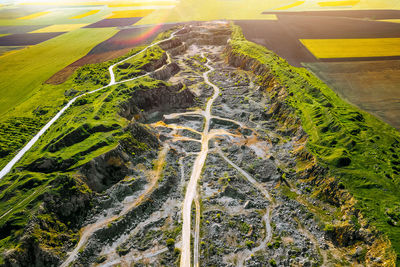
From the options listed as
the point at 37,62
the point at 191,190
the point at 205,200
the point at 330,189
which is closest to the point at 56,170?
the point at 191,190

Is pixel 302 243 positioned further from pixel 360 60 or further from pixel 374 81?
pixel 360 60

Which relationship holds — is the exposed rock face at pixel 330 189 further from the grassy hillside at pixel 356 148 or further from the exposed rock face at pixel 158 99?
the exposed rock face at pixel 158 99

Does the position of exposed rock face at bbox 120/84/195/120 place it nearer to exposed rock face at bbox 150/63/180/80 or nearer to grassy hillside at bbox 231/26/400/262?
exposed rock face at bbox 150/63/180/80

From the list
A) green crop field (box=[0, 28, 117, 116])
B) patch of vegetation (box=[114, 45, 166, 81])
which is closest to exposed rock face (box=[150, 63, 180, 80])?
patch of vegetation (box=[114, 45, 166, 81])

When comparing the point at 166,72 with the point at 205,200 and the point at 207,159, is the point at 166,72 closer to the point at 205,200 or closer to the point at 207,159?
the point at 207,159

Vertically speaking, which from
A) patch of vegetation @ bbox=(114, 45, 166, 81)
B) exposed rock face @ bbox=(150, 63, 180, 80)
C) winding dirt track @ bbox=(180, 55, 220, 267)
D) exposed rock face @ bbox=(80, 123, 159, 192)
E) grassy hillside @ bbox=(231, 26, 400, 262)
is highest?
patch of vegetation @ bbox=(114, 45, 166, 81)

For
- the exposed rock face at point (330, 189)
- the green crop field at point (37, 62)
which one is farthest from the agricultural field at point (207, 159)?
the green crop field at point (37, 62)

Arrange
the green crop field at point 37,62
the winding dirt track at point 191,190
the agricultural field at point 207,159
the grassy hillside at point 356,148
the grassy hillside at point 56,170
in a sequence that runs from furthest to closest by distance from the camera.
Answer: the green crop field at point 37,62 → the grassy hillside at point 356,148 → the winding dirt track at point 191,190 → the agricultural field at point 207,159 → the grassy hillside at point 56,170
